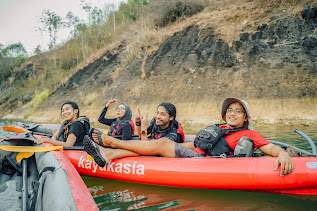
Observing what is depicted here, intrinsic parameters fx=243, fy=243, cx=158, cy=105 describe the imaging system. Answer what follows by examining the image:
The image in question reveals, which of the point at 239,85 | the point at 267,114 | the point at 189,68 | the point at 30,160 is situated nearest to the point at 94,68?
the point at 189,68

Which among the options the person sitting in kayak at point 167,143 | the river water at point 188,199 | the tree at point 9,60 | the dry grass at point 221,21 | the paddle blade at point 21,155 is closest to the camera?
the river water at point 188,199

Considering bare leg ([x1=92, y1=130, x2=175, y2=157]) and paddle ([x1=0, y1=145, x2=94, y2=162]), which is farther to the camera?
bare leg ([x1=92, y1=130, x2=175, y2=157])

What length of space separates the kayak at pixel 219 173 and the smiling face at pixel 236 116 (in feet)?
1.62

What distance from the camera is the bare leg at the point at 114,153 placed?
349 cm

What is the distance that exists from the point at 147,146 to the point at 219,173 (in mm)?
1055

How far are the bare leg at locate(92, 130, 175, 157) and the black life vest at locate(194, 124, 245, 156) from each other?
0.45 metres

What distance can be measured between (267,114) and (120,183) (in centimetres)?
849

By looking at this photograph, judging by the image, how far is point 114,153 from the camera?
3580 millimetres

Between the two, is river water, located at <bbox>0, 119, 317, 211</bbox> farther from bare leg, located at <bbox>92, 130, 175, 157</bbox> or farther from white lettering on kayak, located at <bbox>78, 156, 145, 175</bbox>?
bare leg, located at <bbox>92, 130, 175, 157</bbox>

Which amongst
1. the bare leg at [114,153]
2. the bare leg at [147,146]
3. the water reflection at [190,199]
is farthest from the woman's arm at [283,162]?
the bare leg at [114,153]

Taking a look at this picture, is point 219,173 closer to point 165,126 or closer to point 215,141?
point 215,141

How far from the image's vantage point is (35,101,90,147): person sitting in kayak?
4254 mm

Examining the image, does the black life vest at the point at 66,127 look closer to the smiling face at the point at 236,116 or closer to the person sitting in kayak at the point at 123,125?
the person sitting in kayak at the point at 123,125

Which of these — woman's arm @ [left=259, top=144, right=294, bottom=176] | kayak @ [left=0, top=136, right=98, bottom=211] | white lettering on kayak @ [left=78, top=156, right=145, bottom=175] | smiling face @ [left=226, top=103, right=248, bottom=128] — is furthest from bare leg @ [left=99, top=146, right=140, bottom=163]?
woman's arm @ [left=259, top=144, right=294, bottom=176]
